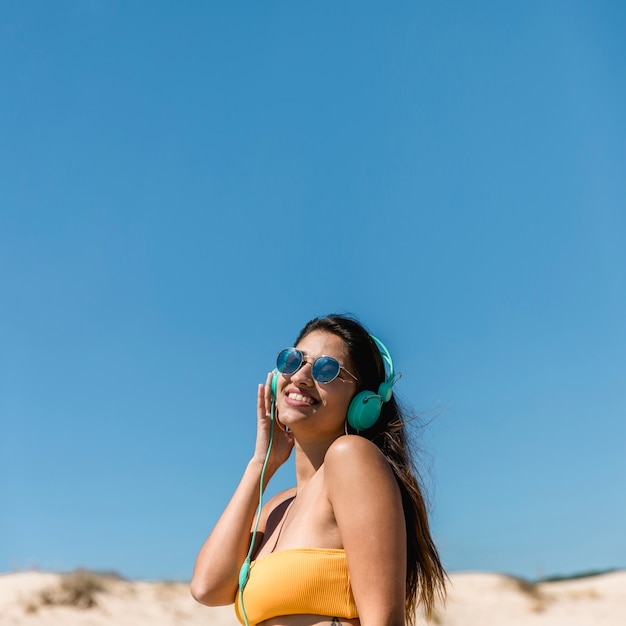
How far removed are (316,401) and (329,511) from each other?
21.9 inches

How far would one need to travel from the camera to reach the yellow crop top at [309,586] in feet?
11.6

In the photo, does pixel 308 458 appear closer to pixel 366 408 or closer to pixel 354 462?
pixel 366 408

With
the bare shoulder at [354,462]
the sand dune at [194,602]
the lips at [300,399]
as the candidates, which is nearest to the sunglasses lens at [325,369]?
the lips at [300,399]

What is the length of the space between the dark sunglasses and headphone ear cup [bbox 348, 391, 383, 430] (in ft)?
0.37

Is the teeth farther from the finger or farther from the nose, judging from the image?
the finger

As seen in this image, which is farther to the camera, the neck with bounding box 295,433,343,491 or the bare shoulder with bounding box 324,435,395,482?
the neck with bounding box 295,433,343,491

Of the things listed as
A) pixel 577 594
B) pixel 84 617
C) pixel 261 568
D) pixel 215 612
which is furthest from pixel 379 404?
pixel 577 594

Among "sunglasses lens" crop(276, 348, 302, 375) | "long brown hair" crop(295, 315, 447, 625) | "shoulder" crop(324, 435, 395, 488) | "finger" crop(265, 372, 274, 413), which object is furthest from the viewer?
"finger" crop(265, 372, 274, 413)

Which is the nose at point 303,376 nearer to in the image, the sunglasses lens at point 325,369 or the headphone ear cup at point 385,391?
the sunglasses lens at point 325,369

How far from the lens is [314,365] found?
4027mm

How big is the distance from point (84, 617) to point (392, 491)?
56.0ft

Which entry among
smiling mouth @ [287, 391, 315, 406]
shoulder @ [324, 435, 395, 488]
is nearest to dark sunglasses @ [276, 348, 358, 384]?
smiling mouth @ [287, 391, 315, 406]

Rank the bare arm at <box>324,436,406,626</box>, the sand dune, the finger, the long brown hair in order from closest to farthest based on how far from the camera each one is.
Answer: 1. the bare arm at <box>324,436,406,626</box>
2. the long brown hair
3. the finger
4. the sand dune

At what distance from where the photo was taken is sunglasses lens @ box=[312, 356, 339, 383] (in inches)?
158
